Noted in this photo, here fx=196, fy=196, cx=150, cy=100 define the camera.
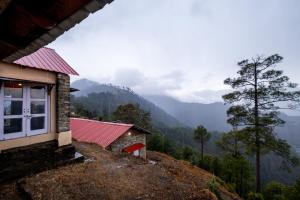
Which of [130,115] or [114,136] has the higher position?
[114,136]

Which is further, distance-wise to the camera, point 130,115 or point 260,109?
point 130,115

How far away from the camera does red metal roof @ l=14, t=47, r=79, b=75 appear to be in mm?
7128

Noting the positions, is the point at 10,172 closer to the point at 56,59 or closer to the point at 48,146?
the point at 48,146

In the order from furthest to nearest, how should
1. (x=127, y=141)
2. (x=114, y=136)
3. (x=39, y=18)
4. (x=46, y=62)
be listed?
1. (x=127, y=141)
2. (x=114, y=136)
3. (x=46, y=62)
4. (x=39, y=18)

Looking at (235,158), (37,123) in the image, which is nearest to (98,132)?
(37,123)

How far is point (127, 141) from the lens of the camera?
16.7 m

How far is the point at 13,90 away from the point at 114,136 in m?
9.47

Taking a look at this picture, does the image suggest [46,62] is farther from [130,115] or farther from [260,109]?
[130,115]

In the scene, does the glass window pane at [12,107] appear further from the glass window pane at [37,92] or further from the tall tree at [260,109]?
the tall tree at [260,109]

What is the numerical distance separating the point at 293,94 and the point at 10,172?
1865 cm

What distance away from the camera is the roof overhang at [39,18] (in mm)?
1880

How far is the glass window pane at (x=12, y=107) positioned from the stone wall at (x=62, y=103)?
141cm

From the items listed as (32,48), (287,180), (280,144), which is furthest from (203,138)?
(287,180)

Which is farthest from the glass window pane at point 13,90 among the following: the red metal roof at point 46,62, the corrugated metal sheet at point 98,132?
the corrugated metal sheet at point 98,132
